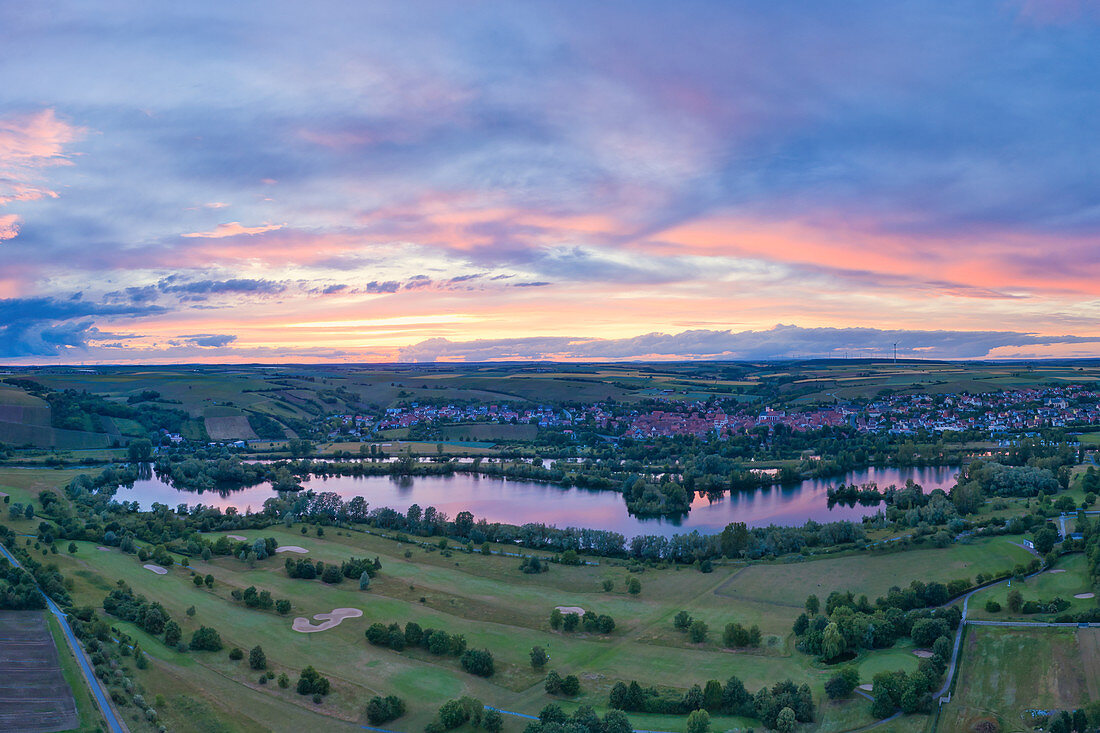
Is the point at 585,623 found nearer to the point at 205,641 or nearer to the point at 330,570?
the point at 330,570

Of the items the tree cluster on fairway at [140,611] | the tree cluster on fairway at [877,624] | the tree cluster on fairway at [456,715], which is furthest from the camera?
the tree cluster on fairway at [140,611]

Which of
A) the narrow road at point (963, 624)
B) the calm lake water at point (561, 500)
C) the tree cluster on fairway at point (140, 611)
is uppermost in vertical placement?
the tree cluster on fairway at point (140, 611)

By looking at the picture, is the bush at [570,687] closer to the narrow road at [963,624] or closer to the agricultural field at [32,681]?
the narrow road at [963,624]

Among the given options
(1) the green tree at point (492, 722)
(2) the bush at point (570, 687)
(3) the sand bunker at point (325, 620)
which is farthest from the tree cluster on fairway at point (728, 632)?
(3) the sand bunker at point (325, 620)

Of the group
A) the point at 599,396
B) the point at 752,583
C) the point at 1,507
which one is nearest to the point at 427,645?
the point at 752,583

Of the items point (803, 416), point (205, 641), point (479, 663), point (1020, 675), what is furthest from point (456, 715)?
point (803, 416)

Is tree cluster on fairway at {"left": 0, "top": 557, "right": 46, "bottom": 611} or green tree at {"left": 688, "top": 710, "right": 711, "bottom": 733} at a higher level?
tree cluster on fairway at {"left": 0, "top": 557, "right": 46, "bottom": 611}

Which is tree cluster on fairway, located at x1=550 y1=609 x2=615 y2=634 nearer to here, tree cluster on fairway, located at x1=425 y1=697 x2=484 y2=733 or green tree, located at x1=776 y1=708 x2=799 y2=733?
tree cluster on fairway, located at x1=425 y1=697 x2=484 y2=733

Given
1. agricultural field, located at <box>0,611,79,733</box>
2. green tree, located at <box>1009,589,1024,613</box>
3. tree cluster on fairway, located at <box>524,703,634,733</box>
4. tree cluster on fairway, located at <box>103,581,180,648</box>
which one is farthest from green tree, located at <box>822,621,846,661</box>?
tree cluster on fairway, located at <box>103,581,180,648</box>
